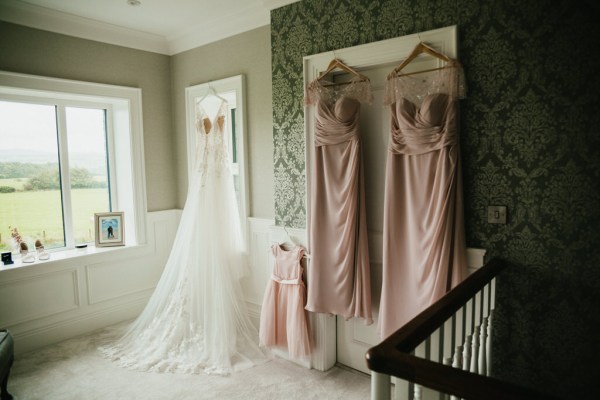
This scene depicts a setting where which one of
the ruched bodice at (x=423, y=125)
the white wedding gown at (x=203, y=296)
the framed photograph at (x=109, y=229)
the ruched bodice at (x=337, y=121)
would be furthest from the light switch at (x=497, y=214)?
the framed photograph at (x=109, y=229)

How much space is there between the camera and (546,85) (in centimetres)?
205

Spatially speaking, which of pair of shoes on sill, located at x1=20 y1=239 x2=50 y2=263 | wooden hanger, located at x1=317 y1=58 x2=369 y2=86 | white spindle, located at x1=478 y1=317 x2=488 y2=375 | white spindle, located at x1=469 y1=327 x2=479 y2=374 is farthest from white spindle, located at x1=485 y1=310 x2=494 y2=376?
pair of shoes on sill, located at x1=20 y1=239 x2=50 y2=263

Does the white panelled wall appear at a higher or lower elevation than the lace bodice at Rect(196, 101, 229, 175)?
lower

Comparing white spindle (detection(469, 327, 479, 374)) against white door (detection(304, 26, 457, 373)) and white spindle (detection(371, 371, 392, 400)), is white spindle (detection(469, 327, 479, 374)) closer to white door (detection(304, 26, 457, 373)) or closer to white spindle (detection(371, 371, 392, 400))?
white spindle (detection(371, 371, 392, 400))

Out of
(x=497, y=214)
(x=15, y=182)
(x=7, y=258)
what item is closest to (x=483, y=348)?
(x=497, y=214)

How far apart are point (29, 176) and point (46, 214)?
0.37 meters

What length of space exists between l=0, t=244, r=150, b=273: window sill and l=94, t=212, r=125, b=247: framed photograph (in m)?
0.07

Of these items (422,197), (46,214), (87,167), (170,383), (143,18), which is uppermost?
(143,18)

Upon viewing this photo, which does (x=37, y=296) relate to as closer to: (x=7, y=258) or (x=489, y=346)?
(x=7, y=258)

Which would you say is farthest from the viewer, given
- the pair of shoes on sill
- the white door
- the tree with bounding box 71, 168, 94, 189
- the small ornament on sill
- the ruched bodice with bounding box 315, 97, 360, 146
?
the tree with bounding box 71, 168, 94, 189

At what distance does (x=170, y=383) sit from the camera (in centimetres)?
285

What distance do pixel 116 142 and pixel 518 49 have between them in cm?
371

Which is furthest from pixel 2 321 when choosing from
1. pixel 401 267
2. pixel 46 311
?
pixel 401 267

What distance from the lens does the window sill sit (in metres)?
3.46
